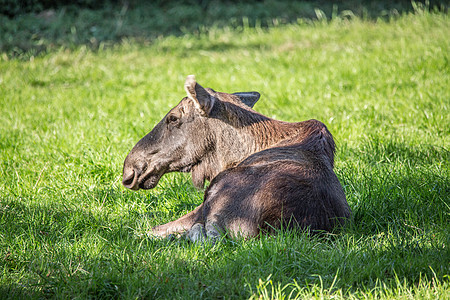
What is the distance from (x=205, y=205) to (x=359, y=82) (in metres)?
5.32

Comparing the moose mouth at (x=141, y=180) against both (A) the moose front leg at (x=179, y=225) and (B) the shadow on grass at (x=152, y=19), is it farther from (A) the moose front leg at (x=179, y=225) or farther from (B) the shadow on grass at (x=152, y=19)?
(B) the shadow on grass at (x=152, y=19)

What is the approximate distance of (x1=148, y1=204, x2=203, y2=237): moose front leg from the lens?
3.88 meters

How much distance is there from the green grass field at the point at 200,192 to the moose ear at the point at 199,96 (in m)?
0.93

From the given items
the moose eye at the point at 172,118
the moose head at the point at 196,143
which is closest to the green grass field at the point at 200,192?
the moose head at the point at 196,143

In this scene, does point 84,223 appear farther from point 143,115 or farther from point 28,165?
point 143,115

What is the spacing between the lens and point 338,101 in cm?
736

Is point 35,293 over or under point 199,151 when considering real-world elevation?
under

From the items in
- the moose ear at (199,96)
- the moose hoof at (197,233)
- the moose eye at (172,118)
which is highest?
the moose ear at (199,96)

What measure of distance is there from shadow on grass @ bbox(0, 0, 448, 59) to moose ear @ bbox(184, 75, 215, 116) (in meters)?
8.17

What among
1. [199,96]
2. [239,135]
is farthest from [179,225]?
[199,96]

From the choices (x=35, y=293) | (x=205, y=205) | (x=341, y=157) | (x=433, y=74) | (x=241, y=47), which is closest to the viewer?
(x=35, y=293)

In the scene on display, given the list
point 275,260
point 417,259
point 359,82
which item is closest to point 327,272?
point 275,260

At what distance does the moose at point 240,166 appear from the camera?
3461mm

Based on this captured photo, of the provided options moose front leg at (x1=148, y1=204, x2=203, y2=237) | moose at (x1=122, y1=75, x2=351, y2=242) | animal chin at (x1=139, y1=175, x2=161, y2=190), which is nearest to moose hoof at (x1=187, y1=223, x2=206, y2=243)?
moose at (x1=122, y1=75, x2=351, y2=242)
